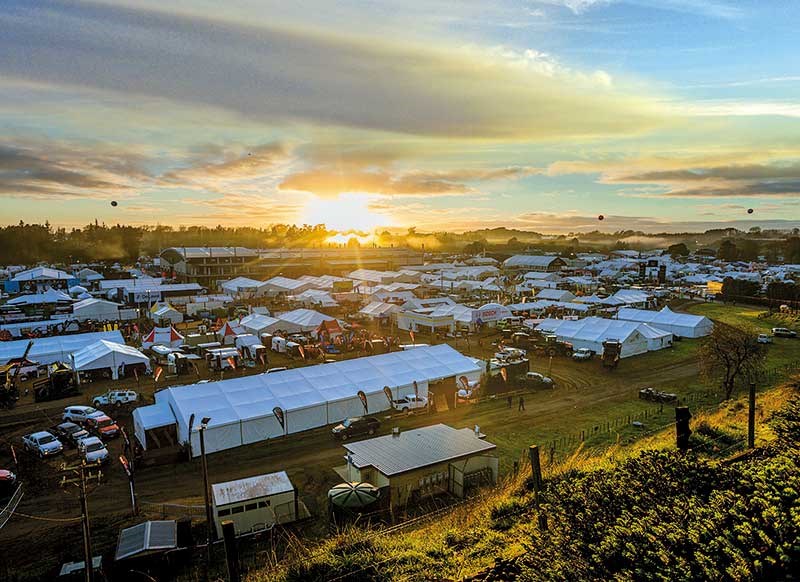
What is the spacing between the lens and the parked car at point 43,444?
1180 cm

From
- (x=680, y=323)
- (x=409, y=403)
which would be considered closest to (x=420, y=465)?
(x=409, y=403)

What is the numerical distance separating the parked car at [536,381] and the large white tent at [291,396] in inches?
73.6

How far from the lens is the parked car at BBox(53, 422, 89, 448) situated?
1234cm

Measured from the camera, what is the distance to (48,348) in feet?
65.5

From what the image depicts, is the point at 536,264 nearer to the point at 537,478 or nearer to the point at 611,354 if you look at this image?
the point at 611,354

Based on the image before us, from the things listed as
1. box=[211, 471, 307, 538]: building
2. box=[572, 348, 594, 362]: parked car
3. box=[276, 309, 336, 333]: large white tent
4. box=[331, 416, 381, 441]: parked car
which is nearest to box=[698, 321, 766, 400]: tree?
box=[572, 348, 594, 362]: parked car

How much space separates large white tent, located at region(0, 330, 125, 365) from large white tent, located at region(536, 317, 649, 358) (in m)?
21.6

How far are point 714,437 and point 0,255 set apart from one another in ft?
290

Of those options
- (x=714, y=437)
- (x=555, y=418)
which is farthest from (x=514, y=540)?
(x=555, y=418)

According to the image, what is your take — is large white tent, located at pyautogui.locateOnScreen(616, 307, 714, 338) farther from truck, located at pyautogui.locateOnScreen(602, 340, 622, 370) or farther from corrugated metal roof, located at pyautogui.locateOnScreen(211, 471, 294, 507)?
corrugated metal roof, located at pyautogui.locateOnScreen(211, 471, 294, 507)

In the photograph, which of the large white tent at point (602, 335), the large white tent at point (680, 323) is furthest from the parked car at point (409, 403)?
the large white tent at point (680, 323)

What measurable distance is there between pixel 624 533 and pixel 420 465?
18.5 ft

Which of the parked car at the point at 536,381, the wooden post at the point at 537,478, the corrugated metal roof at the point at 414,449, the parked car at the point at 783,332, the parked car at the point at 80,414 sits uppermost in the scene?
the wooden post at the point at 537,478

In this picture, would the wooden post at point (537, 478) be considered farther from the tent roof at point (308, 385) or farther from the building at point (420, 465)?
the tent roof at point (308, 385)
